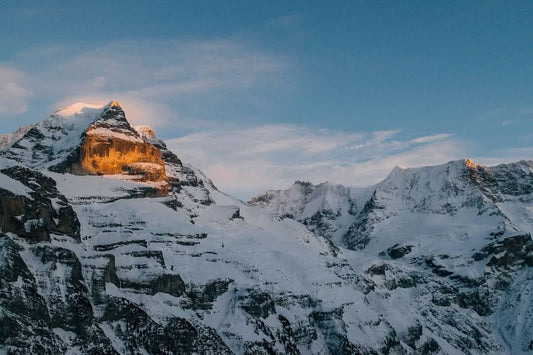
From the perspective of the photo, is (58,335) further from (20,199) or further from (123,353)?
(20,199)

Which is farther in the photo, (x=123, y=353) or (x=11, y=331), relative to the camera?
(x=123, y=353)

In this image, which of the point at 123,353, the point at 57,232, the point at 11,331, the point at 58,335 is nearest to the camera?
the point at 11,331

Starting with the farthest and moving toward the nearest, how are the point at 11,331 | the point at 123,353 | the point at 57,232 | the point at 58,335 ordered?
the point at 57,232
the point at 123,353
the point at 58,335
the point at 11,331

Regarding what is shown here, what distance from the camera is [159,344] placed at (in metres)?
195

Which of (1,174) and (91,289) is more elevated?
(1,174)

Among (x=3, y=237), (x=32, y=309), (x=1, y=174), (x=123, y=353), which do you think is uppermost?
(x=1, y=174)

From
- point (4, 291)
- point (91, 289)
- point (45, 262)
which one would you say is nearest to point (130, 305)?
point (91, 289)

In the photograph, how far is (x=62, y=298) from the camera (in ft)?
589

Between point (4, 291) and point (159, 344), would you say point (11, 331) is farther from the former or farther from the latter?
point (159, 344)

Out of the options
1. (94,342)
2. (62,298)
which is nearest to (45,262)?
(62,298)

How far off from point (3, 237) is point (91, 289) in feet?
87.8

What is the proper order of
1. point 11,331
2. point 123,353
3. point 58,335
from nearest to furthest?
point 11,331 < point 58,335 < point 123,353

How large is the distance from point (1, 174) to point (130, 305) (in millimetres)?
42708

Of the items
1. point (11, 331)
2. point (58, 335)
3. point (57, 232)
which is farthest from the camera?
point (57, 232)
